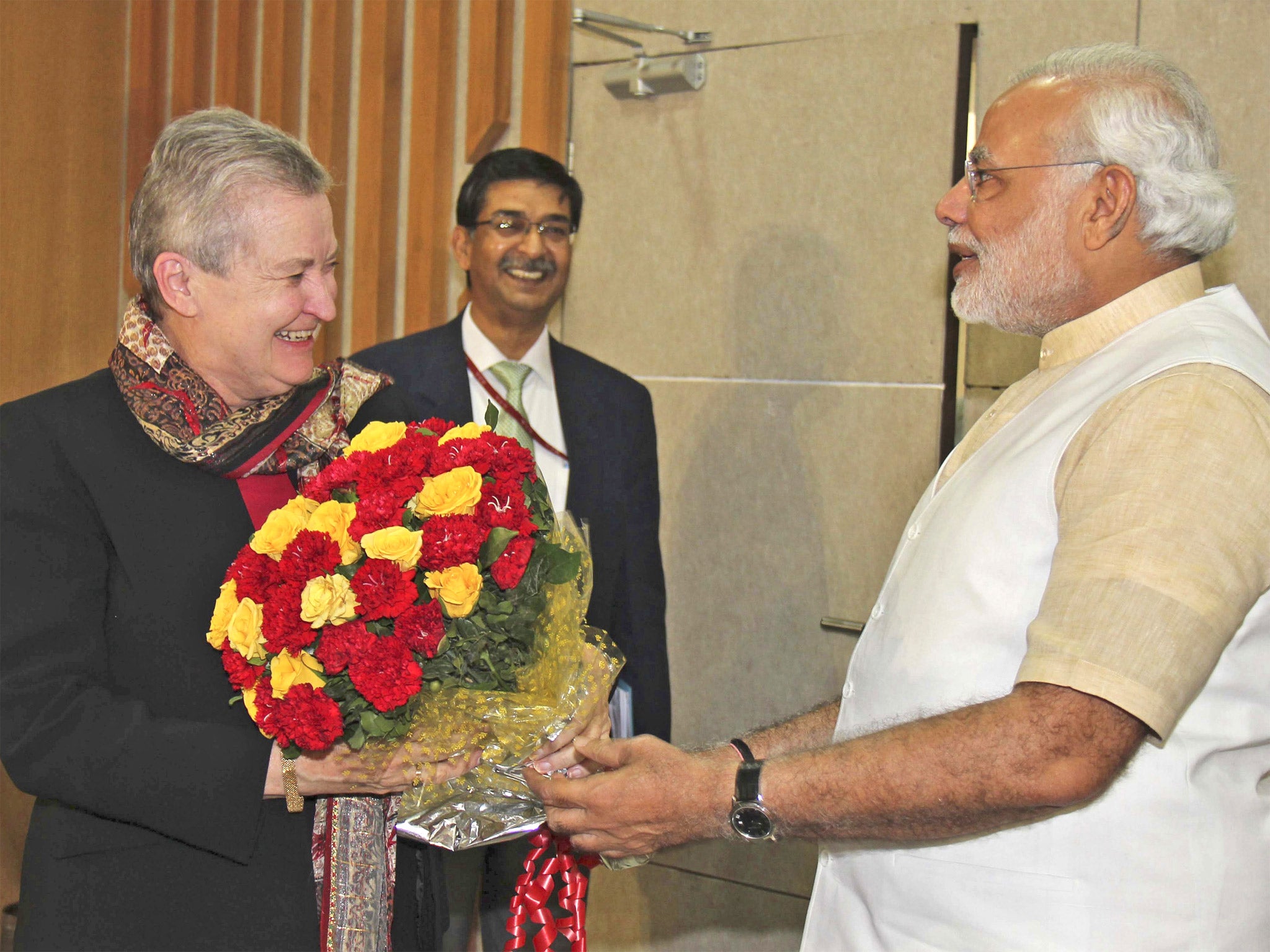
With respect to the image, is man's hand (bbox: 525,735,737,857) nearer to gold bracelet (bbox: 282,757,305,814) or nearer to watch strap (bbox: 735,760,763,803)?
watch strap (bbox: 735,760,763,803)

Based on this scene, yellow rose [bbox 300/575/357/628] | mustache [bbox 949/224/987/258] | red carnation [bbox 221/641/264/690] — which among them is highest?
mustache [bbox 949/224/987/258]

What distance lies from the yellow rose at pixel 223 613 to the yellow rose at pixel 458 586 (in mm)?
296

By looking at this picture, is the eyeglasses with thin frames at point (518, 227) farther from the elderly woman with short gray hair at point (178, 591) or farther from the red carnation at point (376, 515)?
the red carnation at point (376, 515)

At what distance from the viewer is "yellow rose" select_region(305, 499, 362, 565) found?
1.64 meters

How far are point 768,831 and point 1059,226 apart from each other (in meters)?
0.97

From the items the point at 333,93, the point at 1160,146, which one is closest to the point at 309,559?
the point at 1160,146

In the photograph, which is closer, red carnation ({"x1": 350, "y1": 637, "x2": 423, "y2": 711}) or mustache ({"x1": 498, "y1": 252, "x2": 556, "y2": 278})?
red carnation ({"x1": 350, "y1": 637, "x2": 423, "y2": 711})

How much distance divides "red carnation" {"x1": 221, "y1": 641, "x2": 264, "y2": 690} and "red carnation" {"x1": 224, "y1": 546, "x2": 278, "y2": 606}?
0.27 ft

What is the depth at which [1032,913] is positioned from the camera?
1548 mm

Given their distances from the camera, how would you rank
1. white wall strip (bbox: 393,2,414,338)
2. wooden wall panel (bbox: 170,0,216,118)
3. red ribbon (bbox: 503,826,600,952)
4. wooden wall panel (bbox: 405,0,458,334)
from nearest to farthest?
red ribbon (bbox: 503,826,600,952)
wooden wall panel (bbox: 405,0,458,334)
white wall strip (bbox: 393,2,414,338)
wooden wall panel (bbox: 170,0,216,118)

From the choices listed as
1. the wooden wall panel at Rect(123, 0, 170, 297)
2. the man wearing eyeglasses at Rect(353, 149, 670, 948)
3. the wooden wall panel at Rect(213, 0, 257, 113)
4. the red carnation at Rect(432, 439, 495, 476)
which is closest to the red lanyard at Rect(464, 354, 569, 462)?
the man wearing eyeglasses at Rect(353, 149, 670, 948)

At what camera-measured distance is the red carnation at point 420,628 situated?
5.29ft

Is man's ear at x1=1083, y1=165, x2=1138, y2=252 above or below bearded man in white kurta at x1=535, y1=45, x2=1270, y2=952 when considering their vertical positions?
above

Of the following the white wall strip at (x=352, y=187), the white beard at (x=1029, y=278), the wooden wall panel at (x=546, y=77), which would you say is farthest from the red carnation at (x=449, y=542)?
the white wall strip at (x=352, y=187)
